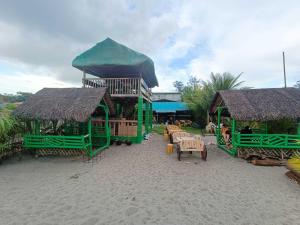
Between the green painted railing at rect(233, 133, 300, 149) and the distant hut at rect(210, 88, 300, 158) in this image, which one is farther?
the green painted railing at rect(233, 133, 300, 149)

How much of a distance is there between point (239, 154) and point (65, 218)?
784 cm

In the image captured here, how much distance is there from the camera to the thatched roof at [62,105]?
7844mm

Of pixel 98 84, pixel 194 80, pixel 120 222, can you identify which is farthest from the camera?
pixel 194 80

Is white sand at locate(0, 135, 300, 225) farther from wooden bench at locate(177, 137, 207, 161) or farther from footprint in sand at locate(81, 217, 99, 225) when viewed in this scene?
wooden bench at locate(177, 137, 207, 161)

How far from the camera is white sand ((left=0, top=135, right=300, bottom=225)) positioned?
12.2 ft

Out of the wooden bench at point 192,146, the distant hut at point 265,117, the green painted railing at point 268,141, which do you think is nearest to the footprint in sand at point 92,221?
the wooden bench at point 192,146

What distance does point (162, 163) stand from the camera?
7.68 metres

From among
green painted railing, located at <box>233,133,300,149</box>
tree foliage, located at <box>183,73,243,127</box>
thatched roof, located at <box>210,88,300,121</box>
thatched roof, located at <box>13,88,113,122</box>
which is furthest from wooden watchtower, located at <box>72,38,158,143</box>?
tree foliage, located at <box>183,73,243,127</box>

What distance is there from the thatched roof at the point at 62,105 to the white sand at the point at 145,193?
78.3 inches

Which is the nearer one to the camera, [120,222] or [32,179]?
[120,222]

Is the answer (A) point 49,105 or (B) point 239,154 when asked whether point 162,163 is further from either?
(A) point 49,105

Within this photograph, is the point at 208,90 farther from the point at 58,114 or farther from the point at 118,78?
the point at 58,114

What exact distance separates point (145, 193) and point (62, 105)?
5763 millimetres

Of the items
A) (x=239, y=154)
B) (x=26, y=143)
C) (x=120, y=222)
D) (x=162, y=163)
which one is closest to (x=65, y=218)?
(x=120, y=222)
